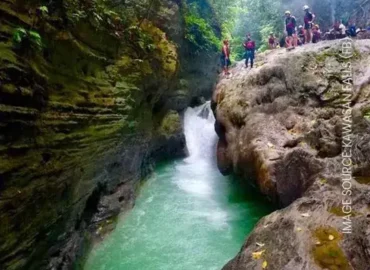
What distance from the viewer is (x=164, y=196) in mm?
10961

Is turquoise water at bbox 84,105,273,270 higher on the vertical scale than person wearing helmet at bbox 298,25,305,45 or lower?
lower

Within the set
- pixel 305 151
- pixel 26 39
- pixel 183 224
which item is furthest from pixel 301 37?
pixel 26 39

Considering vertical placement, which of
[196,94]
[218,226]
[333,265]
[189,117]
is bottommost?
[218,226]

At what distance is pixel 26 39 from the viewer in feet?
16.7

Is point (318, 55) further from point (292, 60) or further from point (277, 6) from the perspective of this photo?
point (277, 6)

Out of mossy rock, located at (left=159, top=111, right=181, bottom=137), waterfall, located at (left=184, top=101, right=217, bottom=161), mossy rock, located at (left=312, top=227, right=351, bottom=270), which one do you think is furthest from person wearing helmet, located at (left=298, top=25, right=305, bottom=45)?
mossy rock, located at (left=312, top=227, right=351, bottom=270)

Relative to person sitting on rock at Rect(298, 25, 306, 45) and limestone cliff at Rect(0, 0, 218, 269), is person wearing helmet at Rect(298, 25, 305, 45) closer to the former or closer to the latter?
person sitting on rock at Rect(298, 25, 306, 45)

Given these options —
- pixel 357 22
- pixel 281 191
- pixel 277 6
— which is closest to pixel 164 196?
pixel 281 191

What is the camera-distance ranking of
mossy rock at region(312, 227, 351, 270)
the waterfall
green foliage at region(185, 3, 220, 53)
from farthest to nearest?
1. green foliage at region(185, 3, 220, 53)
2. the waterfall
3. mossy rock at region(312, 227, 351, 270)

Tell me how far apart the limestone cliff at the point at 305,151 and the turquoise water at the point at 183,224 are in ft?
3.47

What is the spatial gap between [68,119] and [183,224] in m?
4.62

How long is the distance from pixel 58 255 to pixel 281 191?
531 cm

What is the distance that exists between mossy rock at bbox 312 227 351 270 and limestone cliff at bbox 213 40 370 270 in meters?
0.01

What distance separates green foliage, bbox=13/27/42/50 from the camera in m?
4.75
